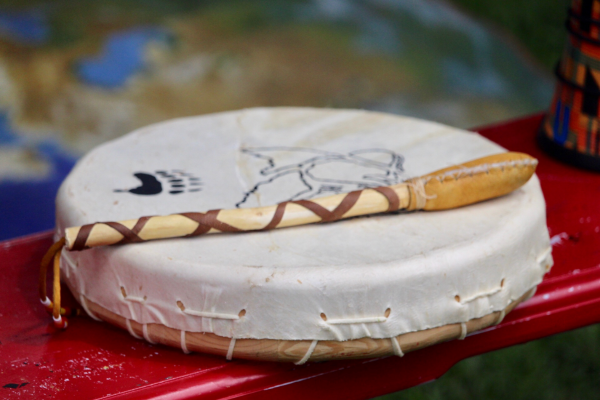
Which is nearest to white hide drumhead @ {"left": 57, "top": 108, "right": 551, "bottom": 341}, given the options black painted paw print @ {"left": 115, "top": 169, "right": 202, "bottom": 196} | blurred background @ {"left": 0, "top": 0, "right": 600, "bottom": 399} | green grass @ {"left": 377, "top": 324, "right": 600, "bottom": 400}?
black painted paw print @ {"left": 115, "top": 169, "right": 202, "bottom": 196}

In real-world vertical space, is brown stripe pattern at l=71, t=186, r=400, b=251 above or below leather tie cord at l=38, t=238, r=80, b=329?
above

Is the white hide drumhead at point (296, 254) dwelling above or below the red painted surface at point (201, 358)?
above

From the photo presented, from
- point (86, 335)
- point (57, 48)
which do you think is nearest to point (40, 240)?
point (86, 335)

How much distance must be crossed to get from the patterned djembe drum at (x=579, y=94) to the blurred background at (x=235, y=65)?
96.3 inches

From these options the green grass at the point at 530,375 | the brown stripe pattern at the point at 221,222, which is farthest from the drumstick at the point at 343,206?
the green grass at the point at 530,375

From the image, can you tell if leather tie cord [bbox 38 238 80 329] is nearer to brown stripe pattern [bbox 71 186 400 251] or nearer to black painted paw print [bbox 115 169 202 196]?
brown stripe pattern [bbox 71 186 400 251]

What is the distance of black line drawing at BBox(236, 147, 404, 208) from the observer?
1.14 m

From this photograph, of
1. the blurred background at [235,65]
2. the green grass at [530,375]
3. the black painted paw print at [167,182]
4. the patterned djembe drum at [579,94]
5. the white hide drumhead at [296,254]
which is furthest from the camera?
the blurred background at [235,65]

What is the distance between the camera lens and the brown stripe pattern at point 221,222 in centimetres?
91

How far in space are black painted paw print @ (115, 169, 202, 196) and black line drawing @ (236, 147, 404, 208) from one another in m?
0.11

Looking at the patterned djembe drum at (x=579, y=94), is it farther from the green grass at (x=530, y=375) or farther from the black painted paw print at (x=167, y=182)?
the black painted paw print at (x=167, y=182)

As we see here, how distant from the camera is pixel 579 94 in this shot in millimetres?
1567

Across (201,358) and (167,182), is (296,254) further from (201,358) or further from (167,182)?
(167,182)

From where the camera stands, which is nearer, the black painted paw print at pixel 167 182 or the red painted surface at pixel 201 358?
the red painted surface at pixel 201 358
